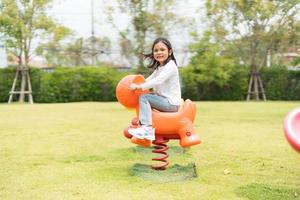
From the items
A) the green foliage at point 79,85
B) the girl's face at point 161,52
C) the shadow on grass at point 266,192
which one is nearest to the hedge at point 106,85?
the green foliage at point 79,85

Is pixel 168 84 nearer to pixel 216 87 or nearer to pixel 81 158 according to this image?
pixel 81 158

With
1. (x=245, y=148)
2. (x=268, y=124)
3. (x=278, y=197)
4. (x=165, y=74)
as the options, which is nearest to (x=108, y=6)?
(x=268, y=124)

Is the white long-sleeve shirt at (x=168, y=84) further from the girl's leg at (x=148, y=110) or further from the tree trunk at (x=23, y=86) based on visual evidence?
the tree trunk at (x=23, y=86)

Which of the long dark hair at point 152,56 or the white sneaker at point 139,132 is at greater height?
the long dark hair at point 152,56

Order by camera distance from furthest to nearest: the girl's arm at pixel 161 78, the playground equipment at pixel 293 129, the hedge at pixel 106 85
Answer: the hedge at pixel 106 85 < the girl's arm at pixel 161 78 < the playground equipment at pixel 293 129

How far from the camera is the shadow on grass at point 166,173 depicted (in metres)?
4.54

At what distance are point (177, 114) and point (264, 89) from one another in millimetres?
18045

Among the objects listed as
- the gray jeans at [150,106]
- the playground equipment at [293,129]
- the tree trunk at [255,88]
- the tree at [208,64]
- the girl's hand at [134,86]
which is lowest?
the tree trunk at [255,88]

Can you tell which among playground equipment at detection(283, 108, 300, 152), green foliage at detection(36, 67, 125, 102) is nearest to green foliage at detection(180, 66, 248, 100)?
green foliage at detection(36, 67, 125, 102)

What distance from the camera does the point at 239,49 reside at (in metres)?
21.9

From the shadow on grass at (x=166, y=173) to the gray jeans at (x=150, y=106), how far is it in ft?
1.68

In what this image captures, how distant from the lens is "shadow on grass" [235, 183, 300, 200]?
3.87 m

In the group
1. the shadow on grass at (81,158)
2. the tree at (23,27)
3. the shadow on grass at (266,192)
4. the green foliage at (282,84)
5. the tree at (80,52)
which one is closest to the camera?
the shadow on grass at (266,192)

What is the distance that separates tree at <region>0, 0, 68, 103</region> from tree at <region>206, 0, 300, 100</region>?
7.07 m
